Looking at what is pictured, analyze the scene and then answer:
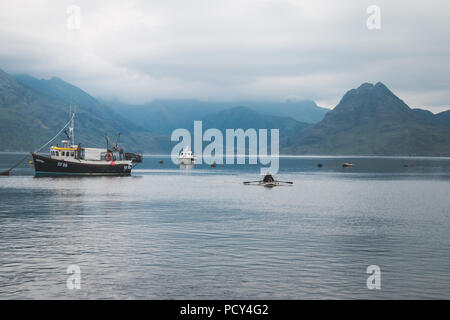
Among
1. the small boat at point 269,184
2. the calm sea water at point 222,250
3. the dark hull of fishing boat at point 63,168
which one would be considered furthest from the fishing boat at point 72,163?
the calm sea water at point 222,250

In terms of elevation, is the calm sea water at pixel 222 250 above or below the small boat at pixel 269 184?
below

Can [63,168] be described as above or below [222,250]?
above

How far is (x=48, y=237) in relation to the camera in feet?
127

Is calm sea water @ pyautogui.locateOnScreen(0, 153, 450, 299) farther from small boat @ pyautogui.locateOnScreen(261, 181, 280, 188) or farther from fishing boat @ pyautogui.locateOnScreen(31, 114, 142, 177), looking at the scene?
fishing boat @ pyautogui.locateOnScreen(31, 114, 142, 177)

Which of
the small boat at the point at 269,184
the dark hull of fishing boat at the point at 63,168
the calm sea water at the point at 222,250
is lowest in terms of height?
the calm sea water at the point at 222,250

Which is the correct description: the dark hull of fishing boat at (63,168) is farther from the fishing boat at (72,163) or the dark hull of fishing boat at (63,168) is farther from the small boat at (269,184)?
the small boat at (269,184)

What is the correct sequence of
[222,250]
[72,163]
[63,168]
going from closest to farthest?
[222,250]
[63,168]
[72,163]

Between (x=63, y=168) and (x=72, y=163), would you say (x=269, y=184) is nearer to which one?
(x=72, y=163)

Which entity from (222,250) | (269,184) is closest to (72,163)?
(269,184)

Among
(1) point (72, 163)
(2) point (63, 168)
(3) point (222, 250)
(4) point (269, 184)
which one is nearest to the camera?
(3) point (222, 250)

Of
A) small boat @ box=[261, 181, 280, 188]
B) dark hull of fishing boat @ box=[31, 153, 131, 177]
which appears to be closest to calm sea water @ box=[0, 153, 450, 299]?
small boat @ box=[261, 181, 280, 188]

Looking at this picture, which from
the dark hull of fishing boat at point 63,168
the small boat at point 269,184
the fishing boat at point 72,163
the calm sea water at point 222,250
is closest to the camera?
the calm sea water at point 222,250

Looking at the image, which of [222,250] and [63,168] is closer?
[222,250]

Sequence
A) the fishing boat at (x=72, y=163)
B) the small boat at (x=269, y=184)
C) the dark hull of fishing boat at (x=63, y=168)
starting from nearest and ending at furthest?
the small boat at (x=269, y=184) → the dark hull of fishing boat at (x=63, y=168) → the fishing boat at (x=72, y=163)
